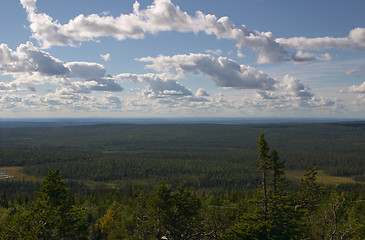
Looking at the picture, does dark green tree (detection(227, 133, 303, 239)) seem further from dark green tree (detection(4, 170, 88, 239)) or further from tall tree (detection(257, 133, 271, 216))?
dark green tree (detection(4, 170, 88, 239))

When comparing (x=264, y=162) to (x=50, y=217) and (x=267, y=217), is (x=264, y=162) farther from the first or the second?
(x=50, y=217)

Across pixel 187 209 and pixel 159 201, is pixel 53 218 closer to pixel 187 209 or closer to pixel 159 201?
pixel 159 201

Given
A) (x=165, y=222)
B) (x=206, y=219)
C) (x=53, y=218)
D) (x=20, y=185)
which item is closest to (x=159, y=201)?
(x=165, y=222)

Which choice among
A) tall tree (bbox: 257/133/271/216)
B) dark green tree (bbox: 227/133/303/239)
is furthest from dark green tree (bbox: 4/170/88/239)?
tall tree (bbox: 257/133/271/216)

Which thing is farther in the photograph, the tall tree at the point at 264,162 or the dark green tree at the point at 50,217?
the tall tree at the point at 264,162

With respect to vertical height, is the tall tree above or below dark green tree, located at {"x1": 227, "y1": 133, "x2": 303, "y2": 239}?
above

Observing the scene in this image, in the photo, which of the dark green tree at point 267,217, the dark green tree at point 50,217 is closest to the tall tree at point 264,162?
the dark green tree at point 267,217

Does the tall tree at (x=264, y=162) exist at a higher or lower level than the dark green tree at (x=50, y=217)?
higher

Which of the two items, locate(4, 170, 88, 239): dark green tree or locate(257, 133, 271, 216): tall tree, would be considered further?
locate(257, 133, 271, 216): tall tree

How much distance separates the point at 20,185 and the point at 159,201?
203562mm

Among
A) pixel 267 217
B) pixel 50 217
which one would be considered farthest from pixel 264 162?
pixel 50 217

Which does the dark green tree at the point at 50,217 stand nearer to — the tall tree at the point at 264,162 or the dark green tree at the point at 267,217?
the dark green tree at the point at 267,217

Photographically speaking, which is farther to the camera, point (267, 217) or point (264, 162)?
point (267, 217)

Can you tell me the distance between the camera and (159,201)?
33.0 meters
